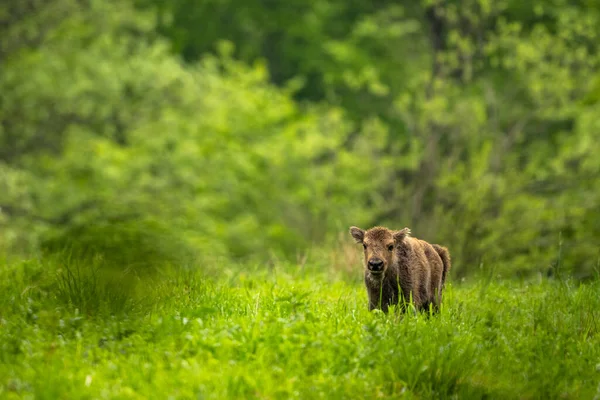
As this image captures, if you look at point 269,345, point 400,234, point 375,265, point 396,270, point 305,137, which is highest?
point 400,234

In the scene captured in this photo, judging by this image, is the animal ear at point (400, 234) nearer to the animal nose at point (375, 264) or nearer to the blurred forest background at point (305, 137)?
the animal nose at point (375, 264)

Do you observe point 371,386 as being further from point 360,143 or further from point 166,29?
point 166,29

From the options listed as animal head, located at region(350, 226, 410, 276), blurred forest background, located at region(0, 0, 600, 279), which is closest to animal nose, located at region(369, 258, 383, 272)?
animal head, located at region(350, 226, 410, 276)

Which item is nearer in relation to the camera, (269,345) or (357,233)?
(269,345)

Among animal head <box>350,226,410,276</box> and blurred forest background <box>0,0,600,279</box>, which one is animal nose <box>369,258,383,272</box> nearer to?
animal head <box>350,226,410,276</box>

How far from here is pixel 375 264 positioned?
6.59 meters

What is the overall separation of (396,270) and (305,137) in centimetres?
1924

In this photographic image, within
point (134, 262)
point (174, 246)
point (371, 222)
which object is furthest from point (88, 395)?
point (371, 222)

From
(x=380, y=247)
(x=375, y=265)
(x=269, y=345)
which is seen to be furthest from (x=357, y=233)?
(x=269, y=345)

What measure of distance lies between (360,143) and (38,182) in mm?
8634

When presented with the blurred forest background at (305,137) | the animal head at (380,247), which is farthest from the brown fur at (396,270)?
the blurred forest background at (305,137)

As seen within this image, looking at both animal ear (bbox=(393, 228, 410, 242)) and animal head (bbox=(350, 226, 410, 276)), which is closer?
animal head (bbox=(350, 226, 410, 276))

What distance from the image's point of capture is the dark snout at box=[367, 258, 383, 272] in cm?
658

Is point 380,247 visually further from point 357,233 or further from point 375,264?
point 357,233
